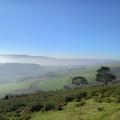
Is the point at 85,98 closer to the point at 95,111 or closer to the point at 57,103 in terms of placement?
the point at 57,103

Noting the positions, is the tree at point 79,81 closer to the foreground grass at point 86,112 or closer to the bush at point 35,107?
the bush at point 35,107

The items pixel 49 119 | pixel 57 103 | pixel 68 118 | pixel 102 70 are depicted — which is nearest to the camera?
pixel 68 118

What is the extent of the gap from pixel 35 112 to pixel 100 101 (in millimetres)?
6991

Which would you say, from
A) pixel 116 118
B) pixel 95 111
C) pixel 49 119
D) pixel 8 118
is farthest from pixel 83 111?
pixel 8 118

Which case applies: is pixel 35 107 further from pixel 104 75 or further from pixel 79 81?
pixel 79 81

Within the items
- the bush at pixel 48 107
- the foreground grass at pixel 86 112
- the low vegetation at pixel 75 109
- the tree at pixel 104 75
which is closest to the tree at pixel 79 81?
the tree at pixel 104 75

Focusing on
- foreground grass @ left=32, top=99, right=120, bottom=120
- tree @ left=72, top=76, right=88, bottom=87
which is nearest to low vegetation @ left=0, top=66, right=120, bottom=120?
foreground grass @ left=32, top=99, right=120, bottom=120

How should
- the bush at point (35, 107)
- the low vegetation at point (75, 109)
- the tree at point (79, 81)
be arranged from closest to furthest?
the low vegetation at point (75, 109), the bush at point (35, 107), the tree at point (79, 81)

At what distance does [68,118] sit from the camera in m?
26.1

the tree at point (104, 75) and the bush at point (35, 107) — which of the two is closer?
the bush at point (35, 107)

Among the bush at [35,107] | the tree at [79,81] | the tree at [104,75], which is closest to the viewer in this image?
the bush at [35,107]

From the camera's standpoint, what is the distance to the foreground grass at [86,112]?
24.3 metres

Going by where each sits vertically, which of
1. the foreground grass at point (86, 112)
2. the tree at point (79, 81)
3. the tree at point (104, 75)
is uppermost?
the foreground grass at point (86, 112)

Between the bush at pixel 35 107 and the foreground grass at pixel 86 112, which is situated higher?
the foreground grass at pixel 86 112
